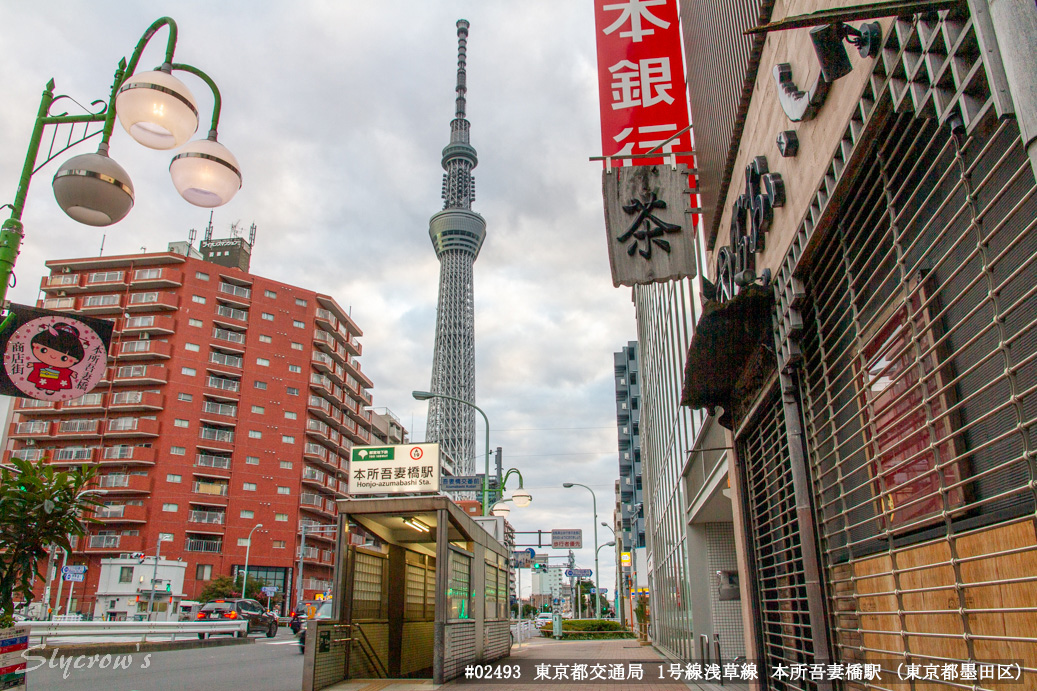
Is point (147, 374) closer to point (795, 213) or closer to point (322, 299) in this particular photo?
point (322, 299)

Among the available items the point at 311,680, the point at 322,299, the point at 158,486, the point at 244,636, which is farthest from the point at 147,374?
the point at 311,680

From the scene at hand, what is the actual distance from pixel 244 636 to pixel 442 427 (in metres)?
98.5

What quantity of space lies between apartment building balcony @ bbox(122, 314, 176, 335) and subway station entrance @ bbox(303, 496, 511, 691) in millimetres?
56415

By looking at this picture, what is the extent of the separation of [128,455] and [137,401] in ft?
16.0

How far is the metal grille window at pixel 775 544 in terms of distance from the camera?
6840 millimetres

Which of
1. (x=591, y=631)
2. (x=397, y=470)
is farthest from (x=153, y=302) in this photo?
(x=397, y=470)

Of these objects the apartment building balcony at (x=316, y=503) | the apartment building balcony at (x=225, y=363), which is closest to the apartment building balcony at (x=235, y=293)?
the apartment building balcony at (x=225, y=363)

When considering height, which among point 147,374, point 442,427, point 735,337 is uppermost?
point 442,427

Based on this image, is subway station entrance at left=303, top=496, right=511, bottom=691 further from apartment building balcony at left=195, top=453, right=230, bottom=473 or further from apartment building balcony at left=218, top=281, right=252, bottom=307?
apartment building balcony at left=218, top=281, right=252, bottom=307

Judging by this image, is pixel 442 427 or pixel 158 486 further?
pixel 442 427

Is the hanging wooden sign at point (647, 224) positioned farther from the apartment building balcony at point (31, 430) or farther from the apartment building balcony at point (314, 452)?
the apartment building balcony at point (31, 430)

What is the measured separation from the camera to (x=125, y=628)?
21188 millimetres

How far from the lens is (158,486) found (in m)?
60.0

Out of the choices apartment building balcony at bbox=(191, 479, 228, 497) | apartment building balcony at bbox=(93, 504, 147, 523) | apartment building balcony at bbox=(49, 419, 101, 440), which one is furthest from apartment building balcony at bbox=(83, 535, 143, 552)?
apartment building balcony at bbox=(49, 419, 101, 440)
